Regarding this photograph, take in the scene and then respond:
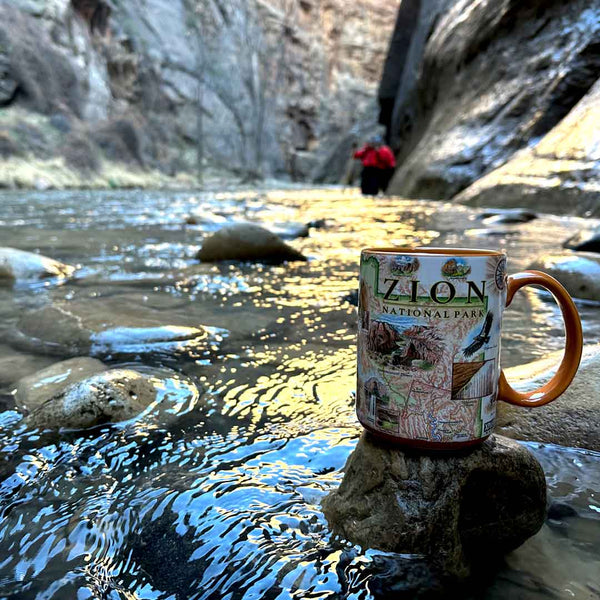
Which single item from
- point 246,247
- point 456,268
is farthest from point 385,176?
point 456,268

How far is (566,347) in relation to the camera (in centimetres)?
92

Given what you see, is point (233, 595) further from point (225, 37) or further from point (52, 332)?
point (225, 37)

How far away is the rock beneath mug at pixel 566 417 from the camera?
3.97ft

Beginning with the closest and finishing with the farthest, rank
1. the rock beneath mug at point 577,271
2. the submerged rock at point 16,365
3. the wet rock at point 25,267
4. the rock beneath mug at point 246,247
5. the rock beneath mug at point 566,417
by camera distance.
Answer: the rock beneath mug at point 566,417
the submerged rock at point 16,365
the rock beneath mug at point 577,271
the wet rock at point 25,267
the rock beneath mug at point 246,247

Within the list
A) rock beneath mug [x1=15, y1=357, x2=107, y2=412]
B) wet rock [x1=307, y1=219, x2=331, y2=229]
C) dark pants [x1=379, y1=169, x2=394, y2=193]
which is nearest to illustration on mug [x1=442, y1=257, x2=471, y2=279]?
rock beneath mug [x1=15, y1=357, x2=107, y2=412]

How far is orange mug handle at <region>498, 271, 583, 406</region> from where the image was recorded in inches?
35.8

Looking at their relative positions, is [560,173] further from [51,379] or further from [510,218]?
[51,379]

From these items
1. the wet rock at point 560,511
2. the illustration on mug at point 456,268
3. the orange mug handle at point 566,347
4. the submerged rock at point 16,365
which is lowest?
the wet rock at point 560,511

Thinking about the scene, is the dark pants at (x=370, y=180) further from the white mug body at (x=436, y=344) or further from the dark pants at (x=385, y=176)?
the white mug body at (x=436, y=344)

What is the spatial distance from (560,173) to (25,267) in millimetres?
5977

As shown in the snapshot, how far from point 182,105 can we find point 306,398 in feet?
99.1

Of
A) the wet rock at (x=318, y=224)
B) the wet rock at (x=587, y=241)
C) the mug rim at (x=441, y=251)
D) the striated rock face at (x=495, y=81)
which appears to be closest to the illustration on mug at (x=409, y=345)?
the mug rim at (x=441, y=251)

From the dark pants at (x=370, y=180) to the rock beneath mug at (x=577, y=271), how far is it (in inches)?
396

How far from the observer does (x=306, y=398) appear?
149 centimetres
